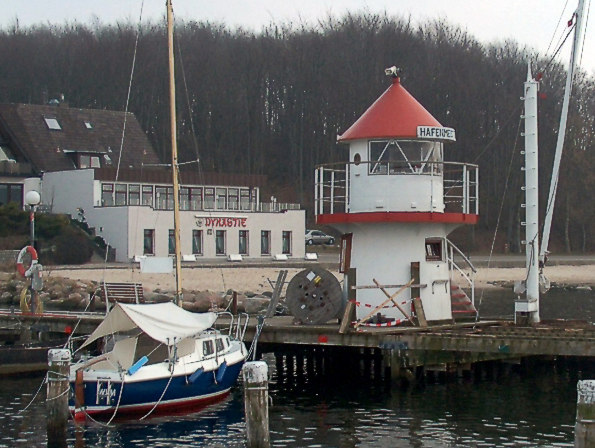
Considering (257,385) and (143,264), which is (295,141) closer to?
(143,264)

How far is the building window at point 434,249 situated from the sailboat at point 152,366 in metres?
6.25

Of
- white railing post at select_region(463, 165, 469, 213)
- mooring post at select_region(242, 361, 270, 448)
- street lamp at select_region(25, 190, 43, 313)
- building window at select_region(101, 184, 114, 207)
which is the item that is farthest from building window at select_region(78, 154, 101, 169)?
mooring post at select_region(242, 361, 270, 448)

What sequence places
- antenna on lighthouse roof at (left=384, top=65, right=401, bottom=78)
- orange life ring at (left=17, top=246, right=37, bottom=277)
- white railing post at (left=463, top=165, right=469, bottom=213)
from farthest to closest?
1. orange life ring at (left=17, top=246, right=37, bottom=277)
2. antenna on lighthouse roof at (left=384, top=65, right=401, bottom=78)
3. white railing post at (left=463, top=165, right=469, bottom=213)

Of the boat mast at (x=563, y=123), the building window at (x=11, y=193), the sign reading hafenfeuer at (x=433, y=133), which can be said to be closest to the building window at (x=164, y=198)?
the building window at (x=11, y=193)

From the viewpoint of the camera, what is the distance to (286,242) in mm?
82062

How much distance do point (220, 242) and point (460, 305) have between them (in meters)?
47.9

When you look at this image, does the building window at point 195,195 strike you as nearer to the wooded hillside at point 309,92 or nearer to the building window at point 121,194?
the building window at point 121,194

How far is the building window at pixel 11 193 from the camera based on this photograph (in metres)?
80.1

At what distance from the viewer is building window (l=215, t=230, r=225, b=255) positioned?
78.3m

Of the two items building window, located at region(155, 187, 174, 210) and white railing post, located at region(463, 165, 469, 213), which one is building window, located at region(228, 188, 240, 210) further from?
white railing post, located at region(463, 165, 469, 213)

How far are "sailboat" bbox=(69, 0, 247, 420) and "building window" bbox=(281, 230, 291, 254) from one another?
54172 millimetres

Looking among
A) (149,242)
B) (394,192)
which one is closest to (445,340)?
(394,192)

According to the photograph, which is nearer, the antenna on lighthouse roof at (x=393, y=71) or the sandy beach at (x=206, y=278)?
the antenna on lighthouse roof at (x=393, y=71)

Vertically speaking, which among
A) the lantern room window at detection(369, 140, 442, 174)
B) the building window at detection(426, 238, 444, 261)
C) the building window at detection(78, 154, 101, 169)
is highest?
the building window at detection(78, 154, 101, 169)
